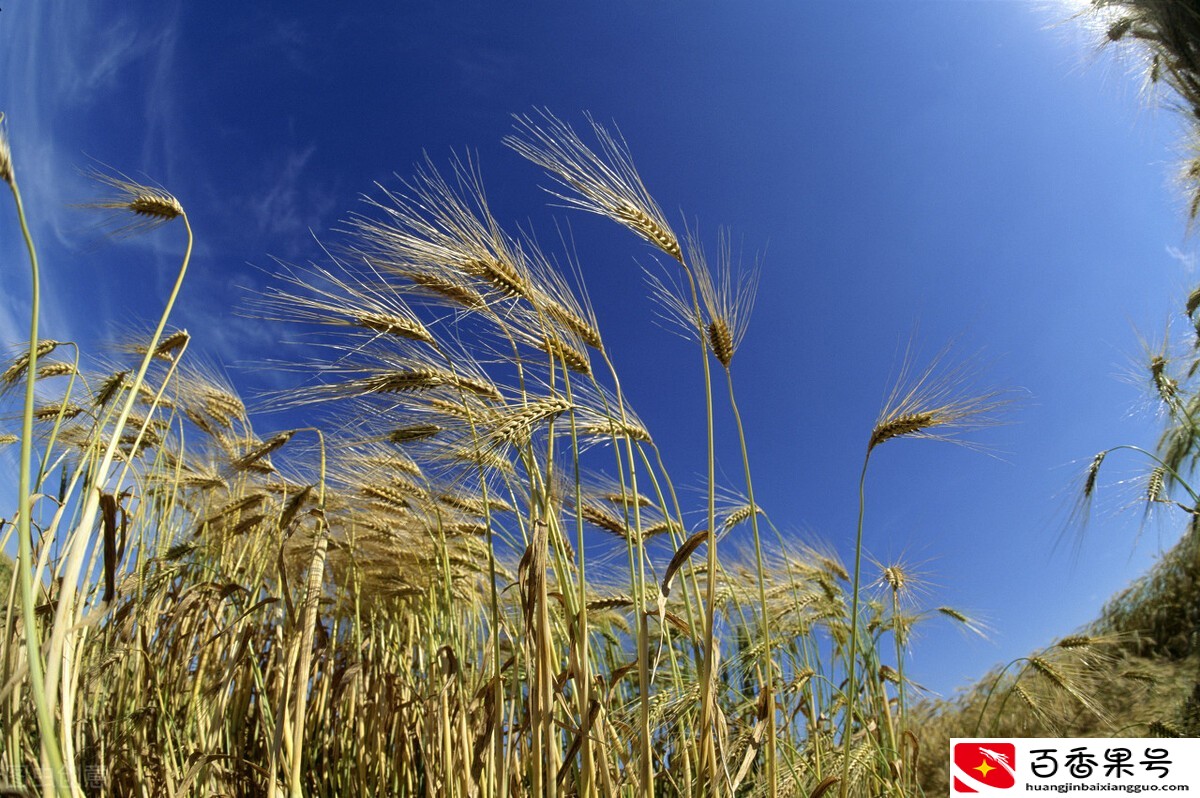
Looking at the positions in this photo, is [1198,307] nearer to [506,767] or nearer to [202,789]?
[506,767]

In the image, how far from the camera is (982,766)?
2.46 m

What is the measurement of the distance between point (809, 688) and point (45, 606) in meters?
2.67

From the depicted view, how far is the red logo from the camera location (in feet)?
7.93

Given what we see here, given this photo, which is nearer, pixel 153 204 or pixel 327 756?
pixel 153 204

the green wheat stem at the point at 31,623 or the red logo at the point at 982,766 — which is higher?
the green wheat stem at the point at 31,623

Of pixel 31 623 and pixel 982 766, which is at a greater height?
pixel 31 623

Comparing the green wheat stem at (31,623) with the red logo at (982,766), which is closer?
the green wheat stem at (31,623)

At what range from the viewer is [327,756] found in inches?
95.6

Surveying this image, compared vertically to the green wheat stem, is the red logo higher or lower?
lower

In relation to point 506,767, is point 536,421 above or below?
above

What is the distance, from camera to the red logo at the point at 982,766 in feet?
7.93

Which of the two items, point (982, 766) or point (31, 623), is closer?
point (31, 623)

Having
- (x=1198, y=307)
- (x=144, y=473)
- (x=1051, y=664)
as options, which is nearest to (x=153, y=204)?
(x=144, y=473)

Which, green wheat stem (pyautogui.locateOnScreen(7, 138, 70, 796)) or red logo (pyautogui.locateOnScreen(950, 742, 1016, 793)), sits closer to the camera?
green wheat stem (pyautogui.locateOnScreen(7, 138, 70, 796))
